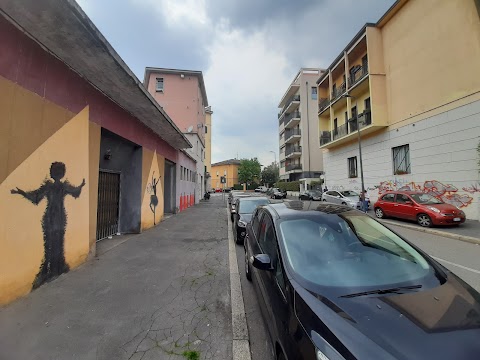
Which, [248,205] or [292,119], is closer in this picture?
[248,205]

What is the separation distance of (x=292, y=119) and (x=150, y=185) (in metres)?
36.0

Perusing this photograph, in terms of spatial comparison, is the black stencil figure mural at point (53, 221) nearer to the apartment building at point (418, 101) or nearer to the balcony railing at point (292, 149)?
the apartment building at point (418, 101)

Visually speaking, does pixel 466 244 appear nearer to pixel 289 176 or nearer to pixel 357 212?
pixel 357 212

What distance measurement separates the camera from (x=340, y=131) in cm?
2309

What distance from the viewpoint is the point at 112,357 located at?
2.59 m

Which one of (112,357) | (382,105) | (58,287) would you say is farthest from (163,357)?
(382,105)

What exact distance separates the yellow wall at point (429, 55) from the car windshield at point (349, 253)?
13.9 m

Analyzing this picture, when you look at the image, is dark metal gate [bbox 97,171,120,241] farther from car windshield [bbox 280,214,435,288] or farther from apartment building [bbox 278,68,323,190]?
apartment building [bbox 278,68,323,190]

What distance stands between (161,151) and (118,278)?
8148 millimetres

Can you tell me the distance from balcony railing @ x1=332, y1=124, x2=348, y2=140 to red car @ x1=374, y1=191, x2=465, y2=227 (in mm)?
10470

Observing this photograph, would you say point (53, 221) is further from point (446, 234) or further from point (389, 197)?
point (389, 197)

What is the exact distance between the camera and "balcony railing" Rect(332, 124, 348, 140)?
878 inches

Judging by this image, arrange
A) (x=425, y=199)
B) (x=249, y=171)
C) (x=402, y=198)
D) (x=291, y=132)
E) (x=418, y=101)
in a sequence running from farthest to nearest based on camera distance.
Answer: (x=249, y=171)
(x=291, y=132)
(x=418, y=101)
(x=402, y=198)
(x=425, y=199)

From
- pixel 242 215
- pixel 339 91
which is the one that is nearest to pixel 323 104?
pixel 339 91
